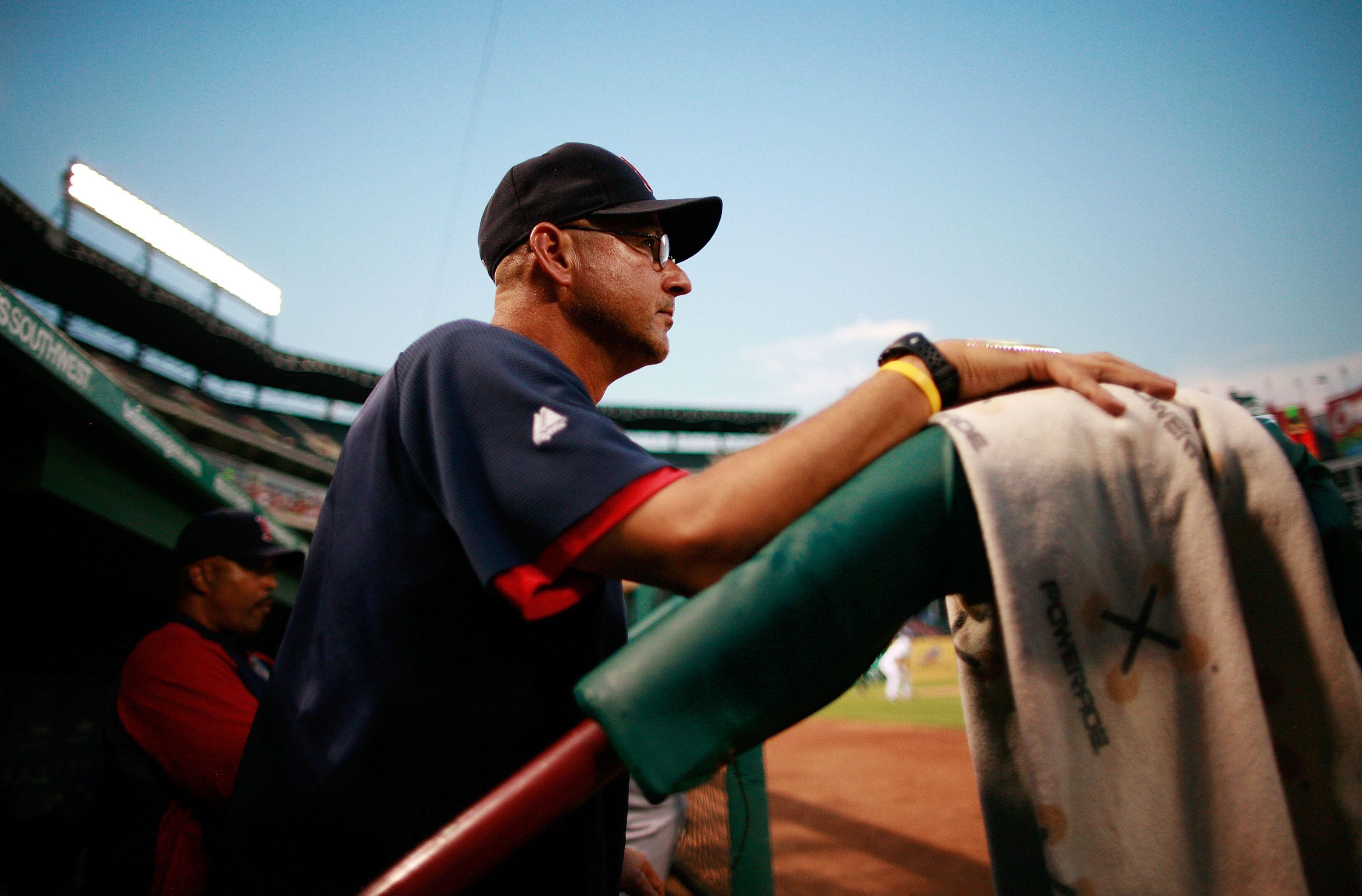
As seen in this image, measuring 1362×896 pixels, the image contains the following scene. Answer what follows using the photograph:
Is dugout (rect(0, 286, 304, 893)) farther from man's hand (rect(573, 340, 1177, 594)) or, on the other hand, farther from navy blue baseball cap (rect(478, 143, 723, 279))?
man's hand (rect(573, 340, 1177, 594))

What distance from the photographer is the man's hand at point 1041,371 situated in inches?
27.6

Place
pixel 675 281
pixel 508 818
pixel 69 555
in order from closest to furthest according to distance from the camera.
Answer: pixel 508 818 → pixel 675 281 → pixel 69 555

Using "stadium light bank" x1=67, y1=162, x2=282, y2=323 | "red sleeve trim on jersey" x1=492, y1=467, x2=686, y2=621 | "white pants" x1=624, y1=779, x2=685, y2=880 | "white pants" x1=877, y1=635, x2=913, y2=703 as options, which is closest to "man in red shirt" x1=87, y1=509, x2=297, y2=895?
"red sleeve trim on jersey" x1=492, y1=467, x2=686, y2=621

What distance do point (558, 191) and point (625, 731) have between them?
1.09m

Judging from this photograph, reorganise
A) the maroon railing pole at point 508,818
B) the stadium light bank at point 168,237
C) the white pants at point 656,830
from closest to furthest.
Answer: the maroon railing pole at point 508,818, the white pants at point 656,830, the stadium light bank at point 168,237

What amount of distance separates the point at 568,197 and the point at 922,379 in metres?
0.84

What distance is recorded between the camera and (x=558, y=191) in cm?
131

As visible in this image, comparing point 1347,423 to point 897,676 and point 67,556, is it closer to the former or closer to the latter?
point 897,676

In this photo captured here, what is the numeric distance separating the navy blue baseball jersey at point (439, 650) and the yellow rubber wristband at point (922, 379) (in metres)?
0.28

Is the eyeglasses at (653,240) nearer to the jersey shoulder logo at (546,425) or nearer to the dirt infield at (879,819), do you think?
the jersey shoulder logo at (546,425)

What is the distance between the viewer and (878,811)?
26.5ft

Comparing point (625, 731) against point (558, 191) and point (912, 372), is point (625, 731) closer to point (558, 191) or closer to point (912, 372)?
point (912, 372)

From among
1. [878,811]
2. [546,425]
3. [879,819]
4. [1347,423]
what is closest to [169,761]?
[546,425]

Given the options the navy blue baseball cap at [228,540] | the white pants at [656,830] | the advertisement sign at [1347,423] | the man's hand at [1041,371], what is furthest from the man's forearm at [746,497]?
the advertisement sign at [1347,423]
